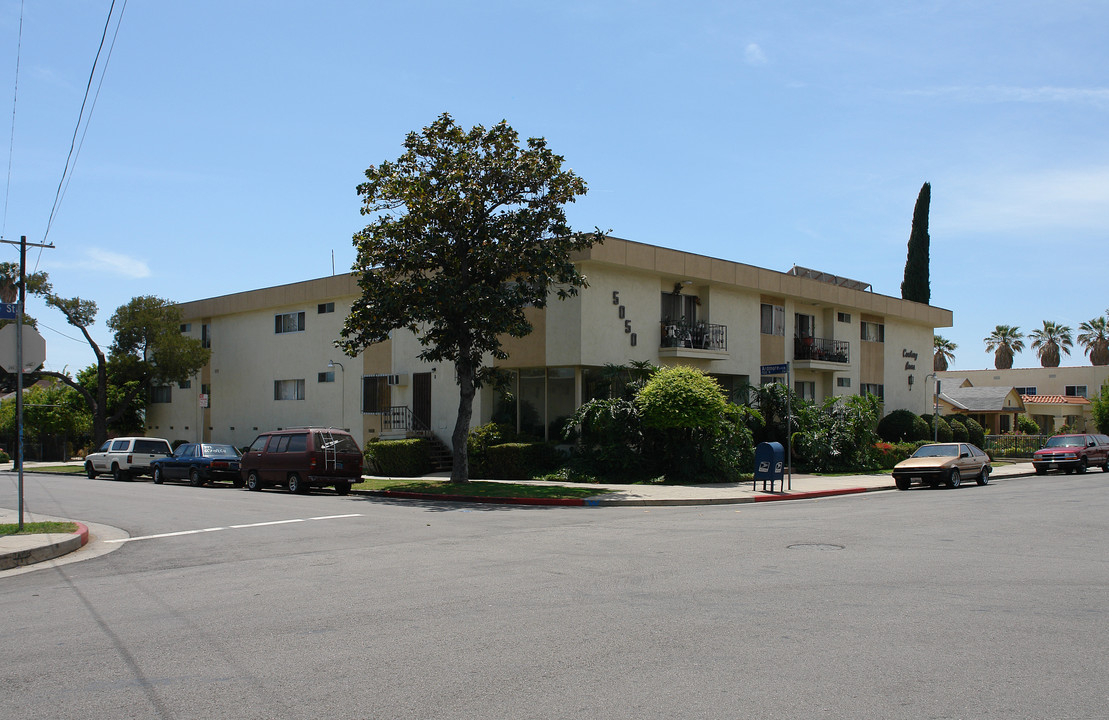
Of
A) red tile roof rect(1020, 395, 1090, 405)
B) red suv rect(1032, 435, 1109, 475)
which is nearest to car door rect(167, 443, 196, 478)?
red suv rect(1032, 435, 1109, 475)

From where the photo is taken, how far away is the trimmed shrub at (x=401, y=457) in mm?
28188

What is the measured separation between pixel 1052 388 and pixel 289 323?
192ft

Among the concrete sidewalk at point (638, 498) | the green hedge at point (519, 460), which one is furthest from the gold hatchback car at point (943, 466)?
the green hedge at point (519, 460)

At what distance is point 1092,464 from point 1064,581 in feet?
93.7

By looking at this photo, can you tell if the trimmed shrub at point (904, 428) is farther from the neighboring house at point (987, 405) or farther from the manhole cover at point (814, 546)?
the manhole cover at point (814, 546)

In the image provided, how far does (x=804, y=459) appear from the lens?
29703 mm

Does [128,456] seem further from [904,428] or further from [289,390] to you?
[904,428]

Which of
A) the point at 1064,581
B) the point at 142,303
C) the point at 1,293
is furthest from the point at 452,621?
the point at 1,293

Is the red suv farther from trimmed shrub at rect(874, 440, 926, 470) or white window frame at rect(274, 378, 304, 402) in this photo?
white window frame at rect(274, 378, 304, 402)

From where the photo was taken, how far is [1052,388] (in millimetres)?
67000

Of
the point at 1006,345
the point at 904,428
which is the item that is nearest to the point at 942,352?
the point at 1006,345

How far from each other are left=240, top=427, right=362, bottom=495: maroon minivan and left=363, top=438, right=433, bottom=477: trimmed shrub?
398cm

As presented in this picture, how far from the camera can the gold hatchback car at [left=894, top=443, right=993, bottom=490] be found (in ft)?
79.7

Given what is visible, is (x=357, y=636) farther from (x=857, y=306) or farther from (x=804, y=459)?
(x=857, y=306)
